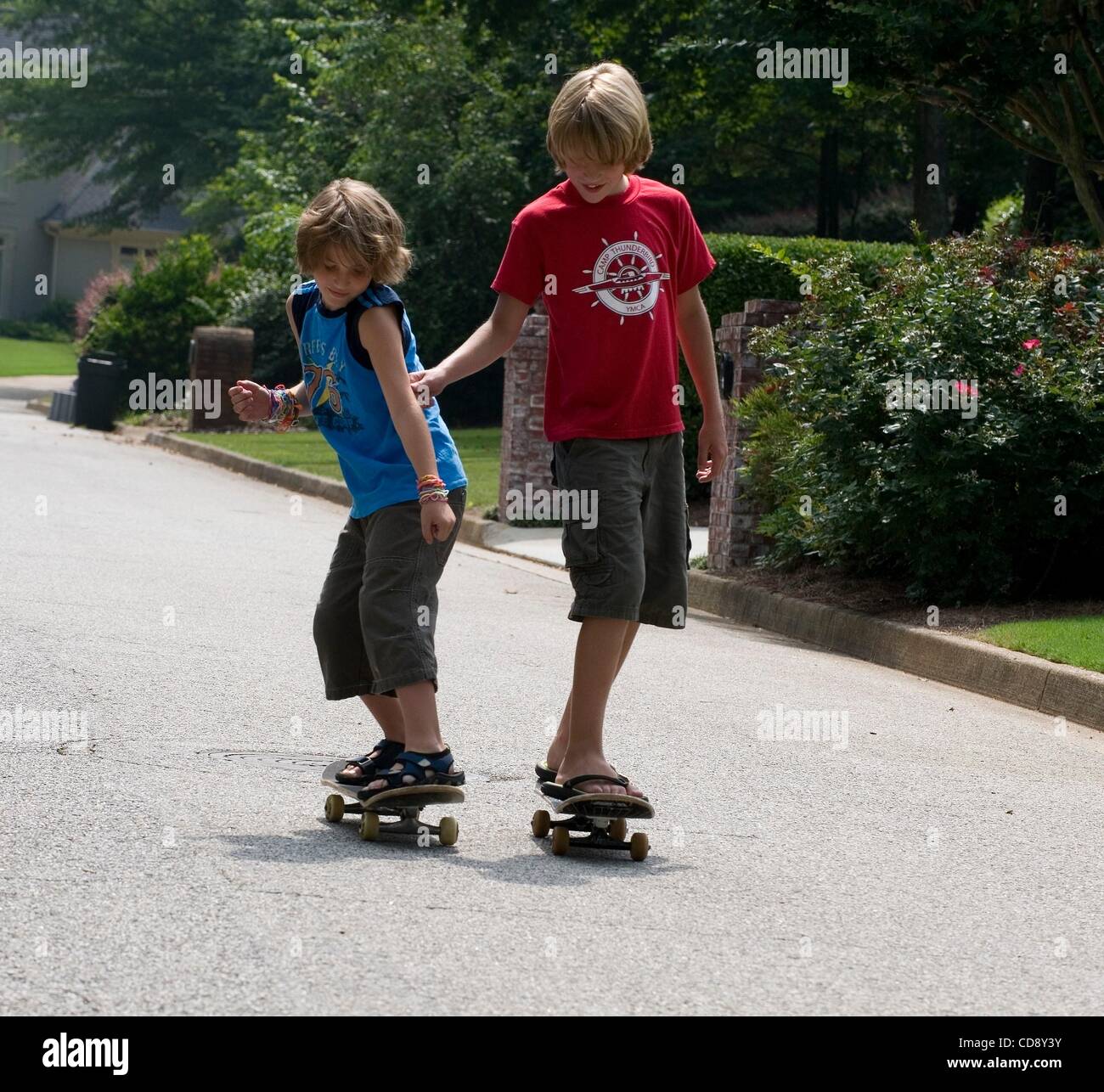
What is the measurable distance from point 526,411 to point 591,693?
973 centimetres

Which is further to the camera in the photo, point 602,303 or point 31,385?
point 31,385

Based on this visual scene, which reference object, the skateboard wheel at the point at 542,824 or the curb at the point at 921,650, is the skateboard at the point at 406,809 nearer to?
the skateboard wheel at the point at 542,824

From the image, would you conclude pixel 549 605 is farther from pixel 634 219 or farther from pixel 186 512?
pixel 634 219

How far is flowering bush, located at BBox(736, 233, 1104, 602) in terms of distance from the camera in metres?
9.30

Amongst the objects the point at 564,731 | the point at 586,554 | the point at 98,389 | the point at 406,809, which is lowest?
the point at 406,809

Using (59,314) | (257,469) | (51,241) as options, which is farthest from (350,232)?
(51,241)

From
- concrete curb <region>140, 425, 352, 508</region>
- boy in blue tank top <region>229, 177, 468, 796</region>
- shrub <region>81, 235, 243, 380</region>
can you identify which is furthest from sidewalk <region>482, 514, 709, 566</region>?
shrub <region>81, 235, 243, 380</region>

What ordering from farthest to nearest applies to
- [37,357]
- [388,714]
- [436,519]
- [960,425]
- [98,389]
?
[37,357], [98,389], [960,425], [388,714], [436,519]

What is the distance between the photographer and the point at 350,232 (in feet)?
14.9

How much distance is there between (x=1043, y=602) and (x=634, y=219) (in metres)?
5.61

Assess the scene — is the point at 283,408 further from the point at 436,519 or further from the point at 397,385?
the point at 436,519

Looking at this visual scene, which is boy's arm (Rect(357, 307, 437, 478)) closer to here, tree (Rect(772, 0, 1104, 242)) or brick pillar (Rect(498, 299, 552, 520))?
tree (Rect(772, 0, 1104, 242))

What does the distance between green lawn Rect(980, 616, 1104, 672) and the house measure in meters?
55.8

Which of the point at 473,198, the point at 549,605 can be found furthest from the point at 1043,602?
the point at 473,198
